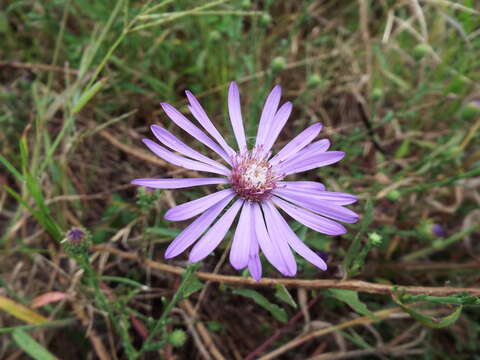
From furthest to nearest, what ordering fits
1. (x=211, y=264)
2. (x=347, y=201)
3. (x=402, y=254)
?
(x=402, y=254) → (x=211, y=264) → (x=347, y=201)

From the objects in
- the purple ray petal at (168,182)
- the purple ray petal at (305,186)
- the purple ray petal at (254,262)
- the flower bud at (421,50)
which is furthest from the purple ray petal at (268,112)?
the flower bud at (421,50)

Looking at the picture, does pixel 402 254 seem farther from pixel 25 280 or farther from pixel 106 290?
pixel 25 280

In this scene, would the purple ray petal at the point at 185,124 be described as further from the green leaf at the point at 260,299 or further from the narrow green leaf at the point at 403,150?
the narrow green leaf at the point at 403,150

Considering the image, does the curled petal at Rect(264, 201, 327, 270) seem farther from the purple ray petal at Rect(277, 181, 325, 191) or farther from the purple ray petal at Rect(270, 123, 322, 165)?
the purple ray petal at Rect(270, 123, 322, 165)

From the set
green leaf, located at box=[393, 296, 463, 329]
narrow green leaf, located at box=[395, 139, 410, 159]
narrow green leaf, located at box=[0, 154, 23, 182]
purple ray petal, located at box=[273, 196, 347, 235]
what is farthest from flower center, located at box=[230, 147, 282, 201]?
narrow green leaf, located at box=[395, 139, 410, 159]

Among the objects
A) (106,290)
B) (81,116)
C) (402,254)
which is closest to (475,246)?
(402,254)

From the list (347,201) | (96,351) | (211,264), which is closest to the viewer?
(347,201)
